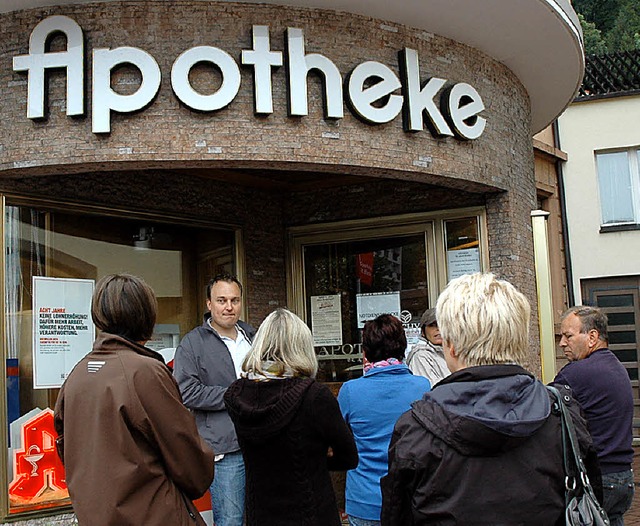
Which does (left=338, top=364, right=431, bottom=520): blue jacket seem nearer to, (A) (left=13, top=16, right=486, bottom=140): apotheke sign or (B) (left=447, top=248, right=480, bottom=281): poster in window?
(A) (left=13, top=16, right=486, bottom=140): apotheke sign

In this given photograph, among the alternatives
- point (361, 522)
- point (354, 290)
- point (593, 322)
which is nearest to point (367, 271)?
point (354, 290)

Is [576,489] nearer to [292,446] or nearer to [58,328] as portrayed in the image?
[292,446]

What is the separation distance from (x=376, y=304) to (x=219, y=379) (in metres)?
3.69

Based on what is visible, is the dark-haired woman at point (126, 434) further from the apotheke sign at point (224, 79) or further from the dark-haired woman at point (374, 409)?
the apotheke sign at point (224, 79)

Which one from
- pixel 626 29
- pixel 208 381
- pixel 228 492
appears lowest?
pixel 228 492

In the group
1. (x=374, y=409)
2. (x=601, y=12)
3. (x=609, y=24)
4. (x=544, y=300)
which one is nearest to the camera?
(x=374, y=409)

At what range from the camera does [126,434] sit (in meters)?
3.36

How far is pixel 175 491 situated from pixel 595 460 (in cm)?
168

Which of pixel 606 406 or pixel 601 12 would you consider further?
pixel 601 12

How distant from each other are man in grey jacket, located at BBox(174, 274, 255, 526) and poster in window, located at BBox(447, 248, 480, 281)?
323 cm

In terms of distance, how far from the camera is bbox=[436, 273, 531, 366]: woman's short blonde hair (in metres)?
2.68

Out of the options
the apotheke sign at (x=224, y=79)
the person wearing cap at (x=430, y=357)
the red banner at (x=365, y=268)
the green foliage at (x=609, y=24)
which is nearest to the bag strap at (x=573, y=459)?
the person wearing cap at (x=430, y=357)

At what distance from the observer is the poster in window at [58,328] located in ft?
23.6

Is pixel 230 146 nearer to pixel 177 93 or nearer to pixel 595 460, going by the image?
pixel 177 93
